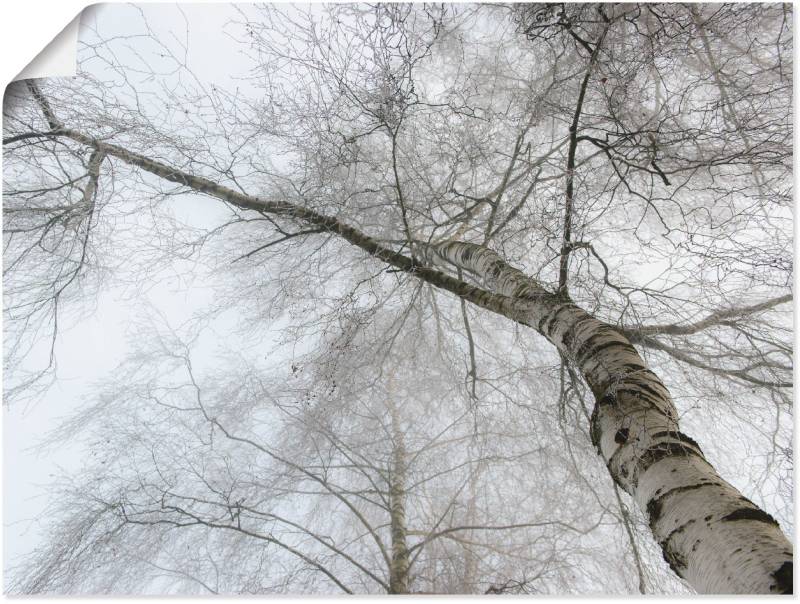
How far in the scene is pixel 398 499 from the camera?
1260 mm

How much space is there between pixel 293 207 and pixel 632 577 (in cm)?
119

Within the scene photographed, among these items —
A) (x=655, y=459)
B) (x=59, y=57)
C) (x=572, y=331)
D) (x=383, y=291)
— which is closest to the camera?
(x=655, y=459)

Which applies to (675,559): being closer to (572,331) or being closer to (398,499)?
A: (572,331)

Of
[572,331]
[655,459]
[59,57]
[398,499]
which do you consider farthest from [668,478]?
[59,57]

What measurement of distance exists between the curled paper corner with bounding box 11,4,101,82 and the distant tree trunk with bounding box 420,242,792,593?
122 cm

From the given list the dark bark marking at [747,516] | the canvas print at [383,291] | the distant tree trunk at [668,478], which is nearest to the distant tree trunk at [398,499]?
the canvas print at [383,291]

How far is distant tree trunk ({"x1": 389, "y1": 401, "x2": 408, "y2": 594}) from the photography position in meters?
1.07

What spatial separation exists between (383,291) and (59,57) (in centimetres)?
96

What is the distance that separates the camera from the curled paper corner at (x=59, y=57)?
112 cm

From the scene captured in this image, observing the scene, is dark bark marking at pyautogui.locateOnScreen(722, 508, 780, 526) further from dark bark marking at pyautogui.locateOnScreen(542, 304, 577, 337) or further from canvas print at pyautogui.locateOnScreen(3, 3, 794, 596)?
dark bark marking at pyautogui.locateOnScreen(542, 304, 577, 337)

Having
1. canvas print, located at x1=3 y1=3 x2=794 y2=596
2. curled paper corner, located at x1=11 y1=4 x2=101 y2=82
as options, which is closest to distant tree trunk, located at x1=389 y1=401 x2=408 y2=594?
canvas print, located at x1=3 y1=3 x2=794 y2=596

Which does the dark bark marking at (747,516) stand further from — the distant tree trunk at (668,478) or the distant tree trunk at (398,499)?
the distant tree trunk at (398,499)

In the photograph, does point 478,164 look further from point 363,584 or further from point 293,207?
point 363,584

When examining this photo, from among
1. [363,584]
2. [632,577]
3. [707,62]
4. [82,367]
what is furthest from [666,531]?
[82,367]
